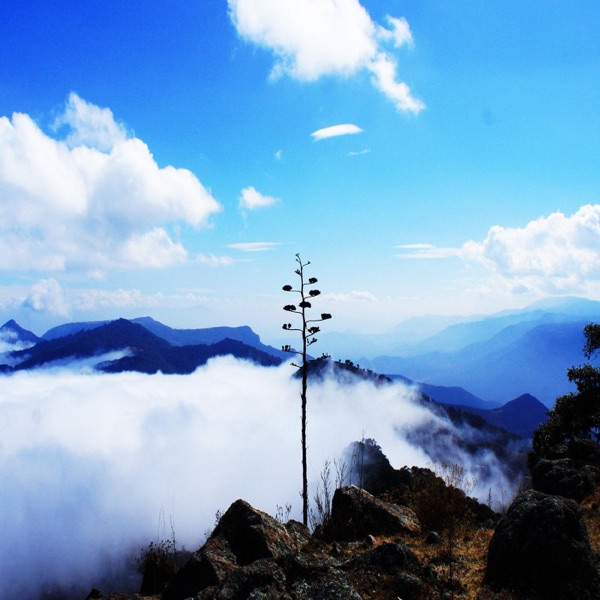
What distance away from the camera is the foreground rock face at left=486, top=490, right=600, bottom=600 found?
7375 mm

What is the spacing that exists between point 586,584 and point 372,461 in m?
111

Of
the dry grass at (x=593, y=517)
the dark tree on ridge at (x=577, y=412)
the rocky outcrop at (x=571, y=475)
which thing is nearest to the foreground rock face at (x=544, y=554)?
the dry grass at (x=593, y=517)

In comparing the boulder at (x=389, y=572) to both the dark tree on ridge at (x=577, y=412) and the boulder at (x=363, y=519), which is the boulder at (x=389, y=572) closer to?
the boulder at (x=363, y=519)

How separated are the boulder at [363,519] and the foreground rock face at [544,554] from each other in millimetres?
4007

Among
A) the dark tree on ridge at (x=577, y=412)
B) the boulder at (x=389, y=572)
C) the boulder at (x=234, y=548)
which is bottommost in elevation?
the dark tree on ridge at (x=577, y=412)

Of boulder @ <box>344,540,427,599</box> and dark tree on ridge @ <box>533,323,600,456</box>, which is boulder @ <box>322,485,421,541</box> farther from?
dark tree on ridge @ <box>533,323,600,456</box>

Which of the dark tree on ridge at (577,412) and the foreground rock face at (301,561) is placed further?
the dark tree on ridge at (577,412)

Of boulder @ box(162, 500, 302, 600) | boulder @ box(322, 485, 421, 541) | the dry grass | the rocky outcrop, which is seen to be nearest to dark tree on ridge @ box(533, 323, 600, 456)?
the rocky outcrop

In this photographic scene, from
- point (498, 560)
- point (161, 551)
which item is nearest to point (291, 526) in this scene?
point (161, 551)

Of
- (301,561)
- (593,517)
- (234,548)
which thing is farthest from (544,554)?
(234,548)

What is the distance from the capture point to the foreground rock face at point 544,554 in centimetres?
738

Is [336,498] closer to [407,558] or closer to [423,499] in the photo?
[423,499]

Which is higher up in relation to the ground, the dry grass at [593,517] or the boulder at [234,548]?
the boulder at [234,548]

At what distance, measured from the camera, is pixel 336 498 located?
42.8ft
